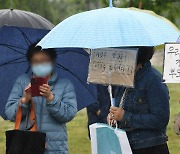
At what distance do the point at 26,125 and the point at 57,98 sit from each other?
35 centimetres

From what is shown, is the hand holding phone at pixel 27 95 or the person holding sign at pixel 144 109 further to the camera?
the hand holding phone at pixel 27 95

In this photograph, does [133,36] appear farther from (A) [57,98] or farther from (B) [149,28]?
(A) [57,98]

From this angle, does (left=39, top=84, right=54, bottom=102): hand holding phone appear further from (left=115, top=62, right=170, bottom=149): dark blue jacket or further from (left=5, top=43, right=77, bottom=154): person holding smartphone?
(left=115, top=62, right=170, bottom=149): dark blue jacket

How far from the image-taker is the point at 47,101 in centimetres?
455

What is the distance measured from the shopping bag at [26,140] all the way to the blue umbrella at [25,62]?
67 centimetres

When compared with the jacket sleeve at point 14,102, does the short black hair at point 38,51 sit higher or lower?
higher

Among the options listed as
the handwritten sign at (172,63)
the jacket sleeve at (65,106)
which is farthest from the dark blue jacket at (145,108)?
the jacket sleeve at (65,106)

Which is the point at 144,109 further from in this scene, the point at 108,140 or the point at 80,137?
the point at 80,137

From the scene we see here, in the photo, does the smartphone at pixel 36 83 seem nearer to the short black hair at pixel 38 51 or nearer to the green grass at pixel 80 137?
the short black hair at pixel 38 51

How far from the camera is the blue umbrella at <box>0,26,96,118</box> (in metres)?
5.21

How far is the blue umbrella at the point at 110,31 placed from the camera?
13.1 feet

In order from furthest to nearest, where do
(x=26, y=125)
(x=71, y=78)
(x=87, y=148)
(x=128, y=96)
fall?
1. (x=87, y=148)
2. (x=71, y=78)
3. (x=26, y=125)
4. (x=128, y=96)

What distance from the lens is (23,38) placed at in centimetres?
527

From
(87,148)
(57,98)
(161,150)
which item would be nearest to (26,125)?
(57,98)
